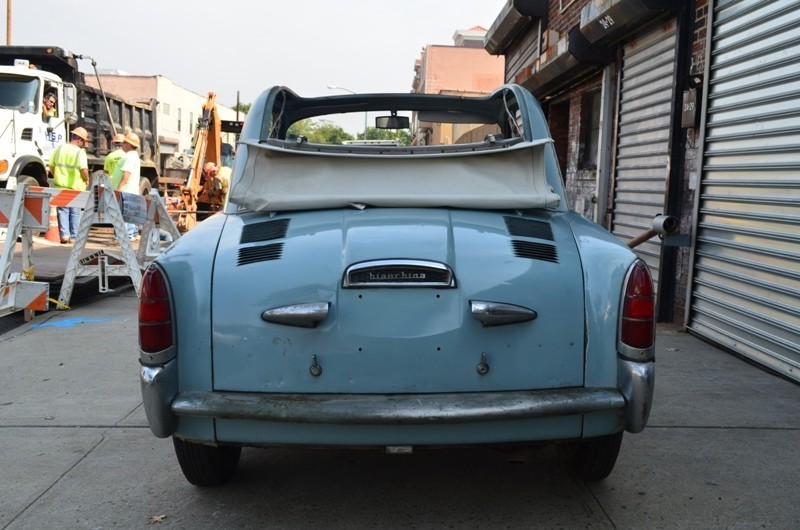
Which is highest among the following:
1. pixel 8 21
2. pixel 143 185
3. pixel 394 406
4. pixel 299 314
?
pixel 8 21

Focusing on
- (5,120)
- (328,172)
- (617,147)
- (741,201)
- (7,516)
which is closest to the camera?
(7,516)

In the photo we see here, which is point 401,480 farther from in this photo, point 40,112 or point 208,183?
point 208,183

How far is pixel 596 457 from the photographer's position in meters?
3.48

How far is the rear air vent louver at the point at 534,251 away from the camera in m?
3.11

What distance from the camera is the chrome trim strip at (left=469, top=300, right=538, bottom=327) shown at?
293 cm

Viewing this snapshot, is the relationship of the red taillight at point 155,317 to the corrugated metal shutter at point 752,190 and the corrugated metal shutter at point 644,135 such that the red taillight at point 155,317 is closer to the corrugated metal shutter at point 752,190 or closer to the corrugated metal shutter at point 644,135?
the corrugated metal shutter at point 752,190

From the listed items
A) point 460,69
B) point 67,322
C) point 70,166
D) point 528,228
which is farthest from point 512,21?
point 460,69

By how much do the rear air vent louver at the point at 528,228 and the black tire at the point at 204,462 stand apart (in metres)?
1.63

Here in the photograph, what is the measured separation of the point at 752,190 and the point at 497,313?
432 centimetres

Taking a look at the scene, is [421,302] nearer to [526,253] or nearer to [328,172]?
[526,253]

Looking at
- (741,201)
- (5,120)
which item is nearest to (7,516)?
(741,201)

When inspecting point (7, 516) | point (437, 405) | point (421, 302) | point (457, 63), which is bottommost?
point (7, 516)

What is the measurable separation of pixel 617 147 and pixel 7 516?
8.42m

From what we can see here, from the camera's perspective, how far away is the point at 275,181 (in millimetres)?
3938
